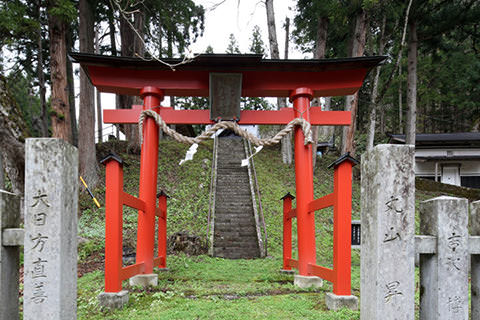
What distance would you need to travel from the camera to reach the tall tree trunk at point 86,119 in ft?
38.2

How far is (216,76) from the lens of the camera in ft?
19.7

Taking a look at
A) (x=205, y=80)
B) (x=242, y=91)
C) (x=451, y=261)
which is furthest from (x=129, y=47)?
(x=451, y=261)

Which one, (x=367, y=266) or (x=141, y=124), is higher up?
(x=141, y=124)

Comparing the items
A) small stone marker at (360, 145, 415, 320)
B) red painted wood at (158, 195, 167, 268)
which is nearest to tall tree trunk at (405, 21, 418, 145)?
red painted wood at (158, 195, 167, 268)

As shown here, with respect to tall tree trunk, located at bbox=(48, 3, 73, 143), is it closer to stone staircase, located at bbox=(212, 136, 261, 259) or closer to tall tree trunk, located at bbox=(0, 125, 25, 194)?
tall tree trunk, located at bbox=(0, 125, 25, 194)

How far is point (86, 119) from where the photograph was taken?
463 inches

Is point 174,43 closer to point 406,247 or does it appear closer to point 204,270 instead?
point 204,270

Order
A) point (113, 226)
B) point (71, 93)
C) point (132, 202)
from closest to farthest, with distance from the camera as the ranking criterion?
point (113, 226) → point (132, 202) → point (71, 93)

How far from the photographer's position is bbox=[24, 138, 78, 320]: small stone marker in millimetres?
2682

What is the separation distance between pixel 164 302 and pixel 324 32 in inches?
588

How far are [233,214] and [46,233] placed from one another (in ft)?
29.4

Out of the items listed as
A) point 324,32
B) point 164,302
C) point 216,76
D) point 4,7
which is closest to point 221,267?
point 164,302

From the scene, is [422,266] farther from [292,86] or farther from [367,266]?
[292,86]

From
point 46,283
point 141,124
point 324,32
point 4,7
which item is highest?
point 324,32
